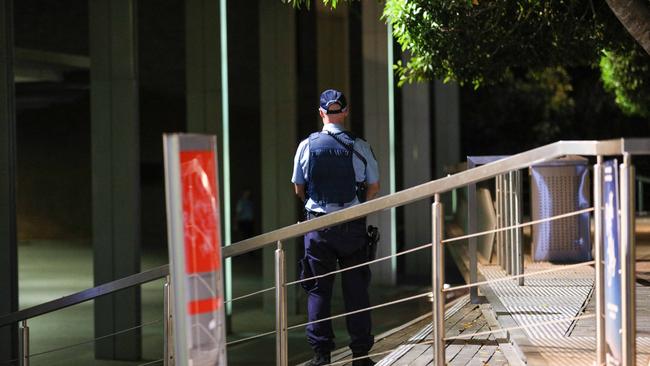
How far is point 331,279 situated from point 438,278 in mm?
1621

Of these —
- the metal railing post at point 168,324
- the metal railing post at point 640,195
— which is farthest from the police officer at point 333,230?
the metal railing post at point 640,195

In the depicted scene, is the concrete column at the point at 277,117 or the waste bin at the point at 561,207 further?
the concrete column at the point at 277,117

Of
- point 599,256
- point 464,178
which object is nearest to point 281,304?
point 464,178

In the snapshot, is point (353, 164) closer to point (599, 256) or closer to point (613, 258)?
point (599, 256)

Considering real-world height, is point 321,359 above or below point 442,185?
below

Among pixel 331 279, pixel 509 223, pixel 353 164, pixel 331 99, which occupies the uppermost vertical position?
pixel 331 99

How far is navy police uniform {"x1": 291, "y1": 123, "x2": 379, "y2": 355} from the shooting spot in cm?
676

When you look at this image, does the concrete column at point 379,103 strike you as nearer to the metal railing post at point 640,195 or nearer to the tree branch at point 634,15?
the metal railing post at point 640,195

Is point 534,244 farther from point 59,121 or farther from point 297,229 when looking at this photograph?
point 59,121

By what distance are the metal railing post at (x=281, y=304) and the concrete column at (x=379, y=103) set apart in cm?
1598

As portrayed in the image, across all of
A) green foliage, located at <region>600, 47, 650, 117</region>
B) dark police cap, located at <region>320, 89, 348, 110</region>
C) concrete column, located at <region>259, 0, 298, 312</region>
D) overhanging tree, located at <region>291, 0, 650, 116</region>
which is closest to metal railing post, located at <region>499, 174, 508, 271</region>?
overhanging tree, located at <region>291, 0, 650, 116</region>

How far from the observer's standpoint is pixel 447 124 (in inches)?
1136

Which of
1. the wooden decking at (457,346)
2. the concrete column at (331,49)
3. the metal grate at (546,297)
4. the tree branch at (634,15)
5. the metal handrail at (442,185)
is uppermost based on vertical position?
the concrete column at (331,49)

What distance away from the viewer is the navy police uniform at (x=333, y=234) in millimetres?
6762
